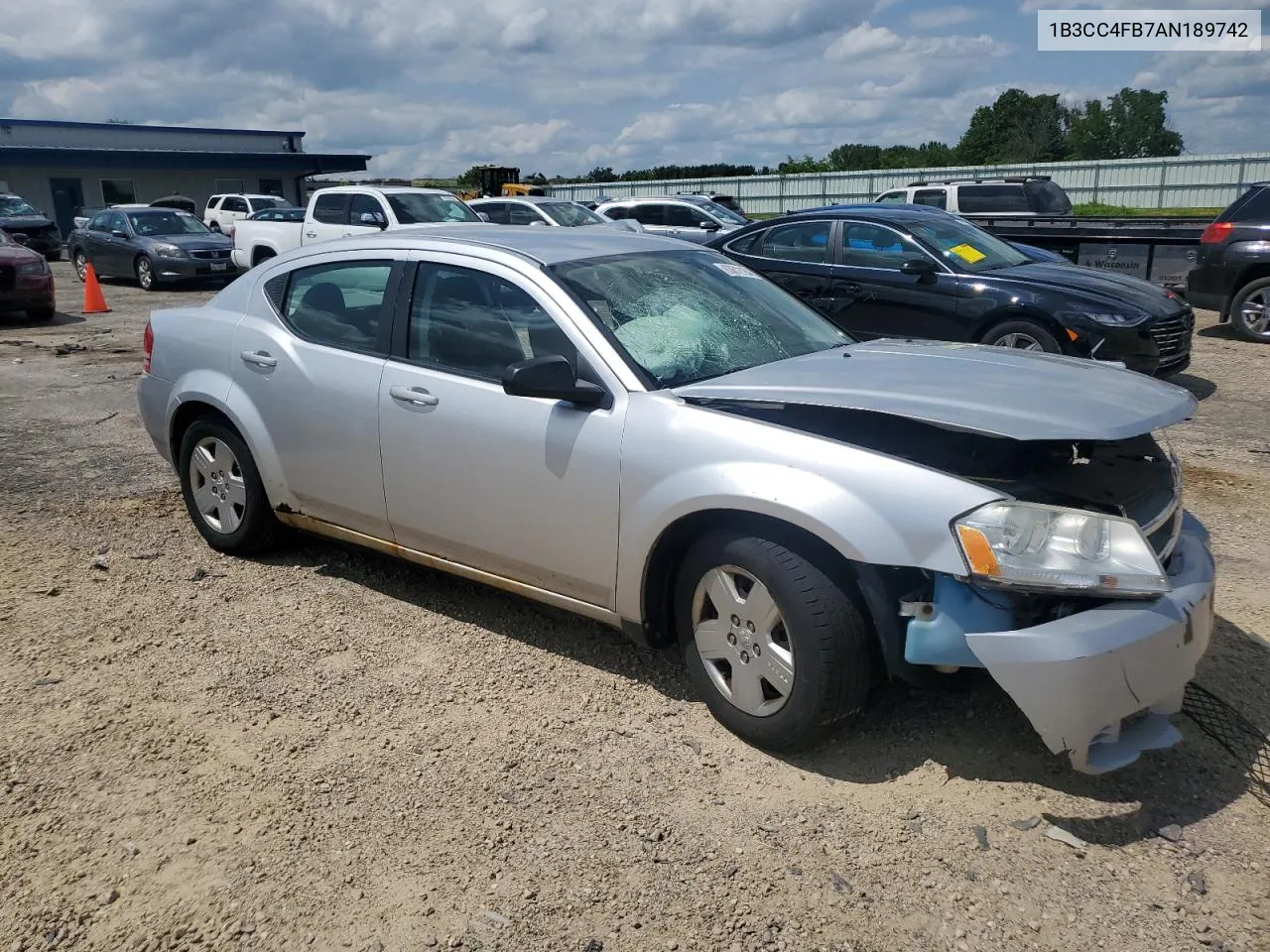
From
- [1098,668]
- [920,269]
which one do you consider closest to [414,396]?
[1098,668]

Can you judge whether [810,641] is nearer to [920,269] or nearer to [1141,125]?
[920,269]

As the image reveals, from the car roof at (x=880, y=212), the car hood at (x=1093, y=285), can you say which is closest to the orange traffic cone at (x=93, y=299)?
the car roof at (x=880, y=212)

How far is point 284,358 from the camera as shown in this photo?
15.4ft

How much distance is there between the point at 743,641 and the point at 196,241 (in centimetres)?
1926

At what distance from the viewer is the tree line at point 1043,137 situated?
8469 cm

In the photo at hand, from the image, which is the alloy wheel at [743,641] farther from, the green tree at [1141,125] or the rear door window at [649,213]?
the green tree at [1141,125]

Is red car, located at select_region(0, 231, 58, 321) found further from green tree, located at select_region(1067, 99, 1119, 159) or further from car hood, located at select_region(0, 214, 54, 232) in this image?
green tree, located at select_region(1067, 99, 1119, 159)

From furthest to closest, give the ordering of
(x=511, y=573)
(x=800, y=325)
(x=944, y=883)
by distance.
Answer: (x=800, y=325) < (x=511, y=573) < (x=944, y=883)

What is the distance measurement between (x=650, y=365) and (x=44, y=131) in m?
46.1

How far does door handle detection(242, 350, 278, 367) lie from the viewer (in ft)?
15.6

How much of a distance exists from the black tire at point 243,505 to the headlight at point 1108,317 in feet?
20.7

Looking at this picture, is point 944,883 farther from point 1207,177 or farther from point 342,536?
point 1207,177

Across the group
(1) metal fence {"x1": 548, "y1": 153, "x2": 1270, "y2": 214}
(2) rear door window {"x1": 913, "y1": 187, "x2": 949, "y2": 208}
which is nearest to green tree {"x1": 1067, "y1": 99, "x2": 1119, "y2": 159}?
(1) metal fence {"x1": 548, "y1": 153, "x2": 1270, "y2": 214}

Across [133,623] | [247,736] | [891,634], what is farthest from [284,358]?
[891,634]
